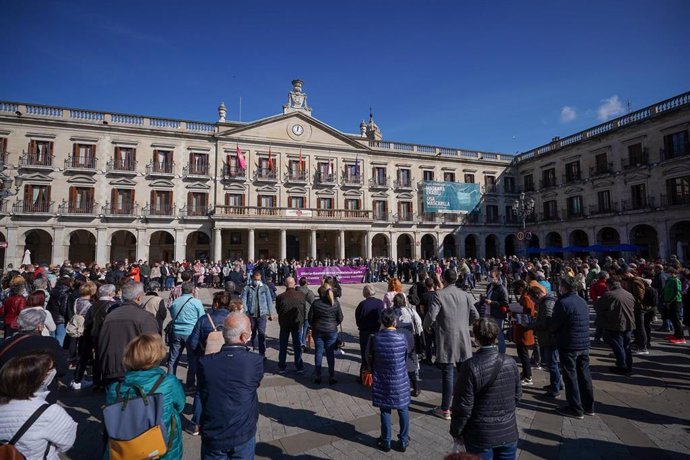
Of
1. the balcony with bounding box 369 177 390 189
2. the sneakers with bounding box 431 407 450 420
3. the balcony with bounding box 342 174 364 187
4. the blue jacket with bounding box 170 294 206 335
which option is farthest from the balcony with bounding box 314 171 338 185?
the sneakers with bounding box 431 407 450 420

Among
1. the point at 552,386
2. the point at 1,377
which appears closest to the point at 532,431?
the point at 552,386

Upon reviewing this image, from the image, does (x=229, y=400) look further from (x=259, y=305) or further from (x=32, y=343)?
(x=259, y=305)

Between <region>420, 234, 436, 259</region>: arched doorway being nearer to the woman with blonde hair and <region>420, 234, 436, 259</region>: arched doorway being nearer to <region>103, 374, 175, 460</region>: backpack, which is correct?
the woman with blonde hair

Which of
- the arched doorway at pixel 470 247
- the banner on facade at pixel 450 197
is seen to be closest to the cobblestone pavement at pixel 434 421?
the banner on facade at pixel 450 197

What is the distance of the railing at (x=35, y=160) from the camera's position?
23.9 meters

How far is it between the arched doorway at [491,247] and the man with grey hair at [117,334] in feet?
124

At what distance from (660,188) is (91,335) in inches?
1337

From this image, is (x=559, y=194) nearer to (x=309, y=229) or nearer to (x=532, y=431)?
(x=309, y=229)

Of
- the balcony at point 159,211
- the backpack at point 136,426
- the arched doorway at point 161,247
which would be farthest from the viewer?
the arched doorway at point 161,247

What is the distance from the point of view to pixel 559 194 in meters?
33.2

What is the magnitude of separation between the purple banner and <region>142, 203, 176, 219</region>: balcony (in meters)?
12.6

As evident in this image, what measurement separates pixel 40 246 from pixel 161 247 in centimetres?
823

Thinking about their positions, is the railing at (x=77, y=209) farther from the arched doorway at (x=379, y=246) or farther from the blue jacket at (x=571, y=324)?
the blue jacket at (x=571, y=324)

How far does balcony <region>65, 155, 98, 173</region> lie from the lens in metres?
24.9
